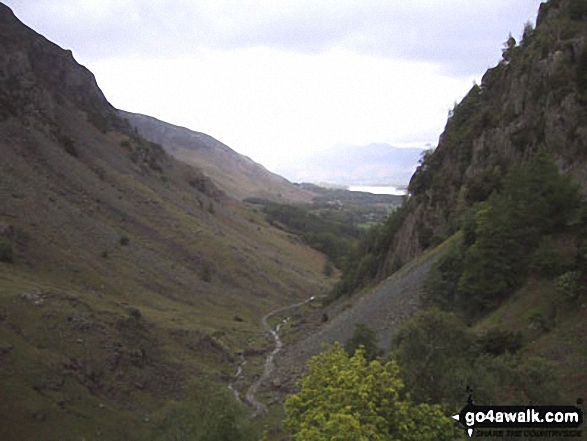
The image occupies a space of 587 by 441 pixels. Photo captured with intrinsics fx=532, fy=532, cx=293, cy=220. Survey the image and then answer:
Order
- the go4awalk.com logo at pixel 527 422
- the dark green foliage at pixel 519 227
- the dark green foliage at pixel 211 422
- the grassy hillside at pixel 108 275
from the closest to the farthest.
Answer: the go4awalk.com logo at pixel 527 422 → the dark green foliage at pixel 211 422 → the dark green foliage at pixel 519 227 → the grassy hillside at pixel 108 275

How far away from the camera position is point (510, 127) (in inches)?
2169

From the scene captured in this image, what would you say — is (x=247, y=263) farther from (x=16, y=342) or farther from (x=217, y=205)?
(x=16, y=342)

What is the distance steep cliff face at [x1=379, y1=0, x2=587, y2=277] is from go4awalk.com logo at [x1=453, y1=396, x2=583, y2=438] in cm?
2704

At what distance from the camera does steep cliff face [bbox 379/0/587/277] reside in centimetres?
4719

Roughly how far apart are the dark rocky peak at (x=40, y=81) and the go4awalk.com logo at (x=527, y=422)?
109 metres

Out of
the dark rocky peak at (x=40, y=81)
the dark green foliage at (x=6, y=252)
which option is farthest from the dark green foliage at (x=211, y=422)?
the dark rocky peak at (x=40, y=81)

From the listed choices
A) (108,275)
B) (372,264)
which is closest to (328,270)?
(372,264)

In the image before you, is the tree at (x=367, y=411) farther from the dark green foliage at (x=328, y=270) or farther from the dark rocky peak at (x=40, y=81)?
the dark green foliage at (x=328, y=270)

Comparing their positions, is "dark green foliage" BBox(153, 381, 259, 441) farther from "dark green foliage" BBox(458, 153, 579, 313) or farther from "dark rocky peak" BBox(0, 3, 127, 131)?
"dark rocky peak" BBox(0, 3, 127, 131)

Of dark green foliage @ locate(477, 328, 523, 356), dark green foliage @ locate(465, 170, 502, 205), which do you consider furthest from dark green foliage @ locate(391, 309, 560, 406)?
dark green foliage @ locate(465, 170, 502, 205)

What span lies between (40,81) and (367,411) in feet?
427

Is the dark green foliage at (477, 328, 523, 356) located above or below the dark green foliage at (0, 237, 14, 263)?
below

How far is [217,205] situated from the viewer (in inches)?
6545

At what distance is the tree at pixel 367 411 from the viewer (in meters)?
16.2
